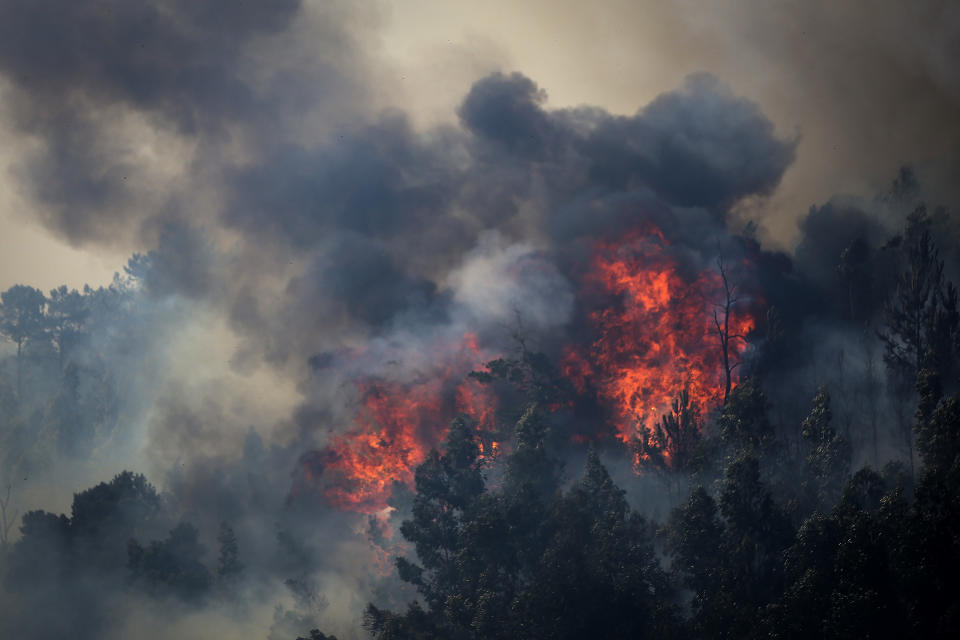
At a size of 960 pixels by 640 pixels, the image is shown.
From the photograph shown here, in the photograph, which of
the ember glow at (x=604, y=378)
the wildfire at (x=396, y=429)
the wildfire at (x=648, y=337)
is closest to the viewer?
the wildfire at (x=648, y=337)

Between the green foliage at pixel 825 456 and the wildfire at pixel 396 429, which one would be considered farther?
the wildfire at pixel 396 429

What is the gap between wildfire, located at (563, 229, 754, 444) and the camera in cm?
7325

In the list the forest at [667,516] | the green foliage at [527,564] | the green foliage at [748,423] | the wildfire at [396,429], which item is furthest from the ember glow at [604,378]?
the green foliage at [527,564]

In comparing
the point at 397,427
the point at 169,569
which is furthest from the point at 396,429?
the point at 169,569

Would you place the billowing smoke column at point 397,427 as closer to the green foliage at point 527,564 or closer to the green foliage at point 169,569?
the green foliage at point 169,569

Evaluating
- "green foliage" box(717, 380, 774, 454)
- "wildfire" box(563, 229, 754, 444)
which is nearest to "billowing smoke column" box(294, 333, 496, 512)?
"wildfire" box(563, 229, 754, 444)

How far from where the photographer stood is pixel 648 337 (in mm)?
76438

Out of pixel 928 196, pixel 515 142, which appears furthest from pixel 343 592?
pixel 928 196

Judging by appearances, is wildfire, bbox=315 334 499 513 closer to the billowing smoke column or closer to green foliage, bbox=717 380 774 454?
the billowing smoke column

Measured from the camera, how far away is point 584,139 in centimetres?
9569

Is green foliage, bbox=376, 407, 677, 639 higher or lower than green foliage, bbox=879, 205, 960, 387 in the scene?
lower

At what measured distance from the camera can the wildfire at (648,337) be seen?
240ft

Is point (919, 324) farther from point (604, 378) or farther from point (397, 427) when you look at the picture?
point (397, 427)

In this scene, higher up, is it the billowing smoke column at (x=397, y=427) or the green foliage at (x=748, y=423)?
the billowing smoke column at (x=397, y=427)
